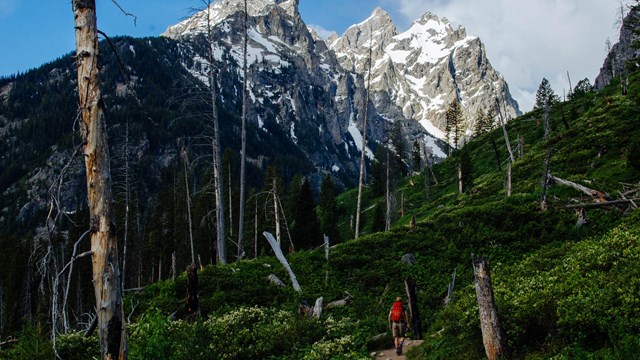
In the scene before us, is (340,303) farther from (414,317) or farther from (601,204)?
(601,204)

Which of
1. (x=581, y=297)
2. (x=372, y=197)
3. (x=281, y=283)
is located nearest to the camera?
(x=581, y=297)

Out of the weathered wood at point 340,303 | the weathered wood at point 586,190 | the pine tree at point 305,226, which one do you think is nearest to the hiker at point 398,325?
the weathered wood at point 340,303

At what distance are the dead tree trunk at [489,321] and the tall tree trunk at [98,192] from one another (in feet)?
23.7

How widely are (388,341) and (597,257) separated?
664 centimetres

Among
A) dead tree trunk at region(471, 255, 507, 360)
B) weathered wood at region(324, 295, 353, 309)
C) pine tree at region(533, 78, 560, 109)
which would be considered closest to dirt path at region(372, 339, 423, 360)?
dead tree trunk at region(471, 255, 507, 360)

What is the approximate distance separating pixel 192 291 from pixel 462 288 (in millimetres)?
10459

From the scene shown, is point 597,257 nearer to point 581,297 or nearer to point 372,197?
point 581,297

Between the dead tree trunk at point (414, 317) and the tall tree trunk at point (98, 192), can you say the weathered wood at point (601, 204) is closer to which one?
the dead tree trunk at point (414, 317)

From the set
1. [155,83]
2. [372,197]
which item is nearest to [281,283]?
[372,197]

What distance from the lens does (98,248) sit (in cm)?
605

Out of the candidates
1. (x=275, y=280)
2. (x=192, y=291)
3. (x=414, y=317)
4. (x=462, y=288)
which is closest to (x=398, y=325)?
(x=414, y=317)

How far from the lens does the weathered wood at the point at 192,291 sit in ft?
54.1

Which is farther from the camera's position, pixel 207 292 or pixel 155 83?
pixel 155 83

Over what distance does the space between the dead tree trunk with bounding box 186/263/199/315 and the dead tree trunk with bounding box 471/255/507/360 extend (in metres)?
10.8
